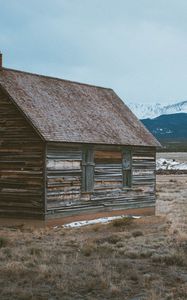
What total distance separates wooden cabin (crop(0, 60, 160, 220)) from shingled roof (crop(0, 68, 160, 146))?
5 centimetres

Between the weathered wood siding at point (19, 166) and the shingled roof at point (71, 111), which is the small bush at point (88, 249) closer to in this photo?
the weathered wood siding at point (19, 166)

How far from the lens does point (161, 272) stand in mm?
10992

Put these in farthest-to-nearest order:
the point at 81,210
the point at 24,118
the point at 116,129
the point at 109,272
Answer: the point at 116,129, the point at 81,210, the point at 24,118, the point at 109,272

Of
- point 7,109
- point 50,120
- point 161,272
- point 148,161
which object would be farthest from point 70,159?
point 161,272

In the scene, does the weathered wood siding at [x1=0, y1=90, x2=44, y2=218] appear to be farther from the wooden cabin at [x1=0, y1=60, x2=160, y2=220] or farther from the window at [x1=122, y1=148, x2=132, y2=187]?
the window at [x1=122, y1=148, x2=132, y2=187]

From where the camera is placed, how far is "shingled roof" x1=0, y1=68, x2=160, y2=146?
1954 cm

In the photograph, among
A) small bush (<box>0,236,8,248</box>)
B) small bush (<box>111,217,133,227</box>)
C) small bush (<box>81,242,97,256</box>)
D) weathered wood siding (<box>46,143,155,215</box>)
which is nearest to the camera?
small bush (<box>81,242,97,256</box>)

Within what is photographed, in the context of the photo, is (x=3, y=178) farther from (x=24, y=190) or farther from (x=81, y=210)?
(x=81, y=210)

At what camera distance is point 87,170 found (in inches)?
814

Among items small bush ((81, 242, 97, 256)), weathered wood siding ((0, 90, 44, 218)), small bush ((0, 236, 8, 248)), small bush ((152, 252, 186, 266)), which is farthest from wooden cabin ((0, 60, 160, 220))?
small bush ((152, 252, 186, 266))

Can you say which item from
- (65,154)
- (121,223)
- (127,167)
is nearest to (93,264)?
(121,223)

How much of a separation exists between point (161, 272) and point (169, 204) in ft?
59.4

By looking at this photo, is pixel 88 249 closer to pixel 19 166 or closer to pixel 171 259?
pixel 171 259

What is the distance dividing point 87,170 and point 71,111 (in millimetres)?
2620
